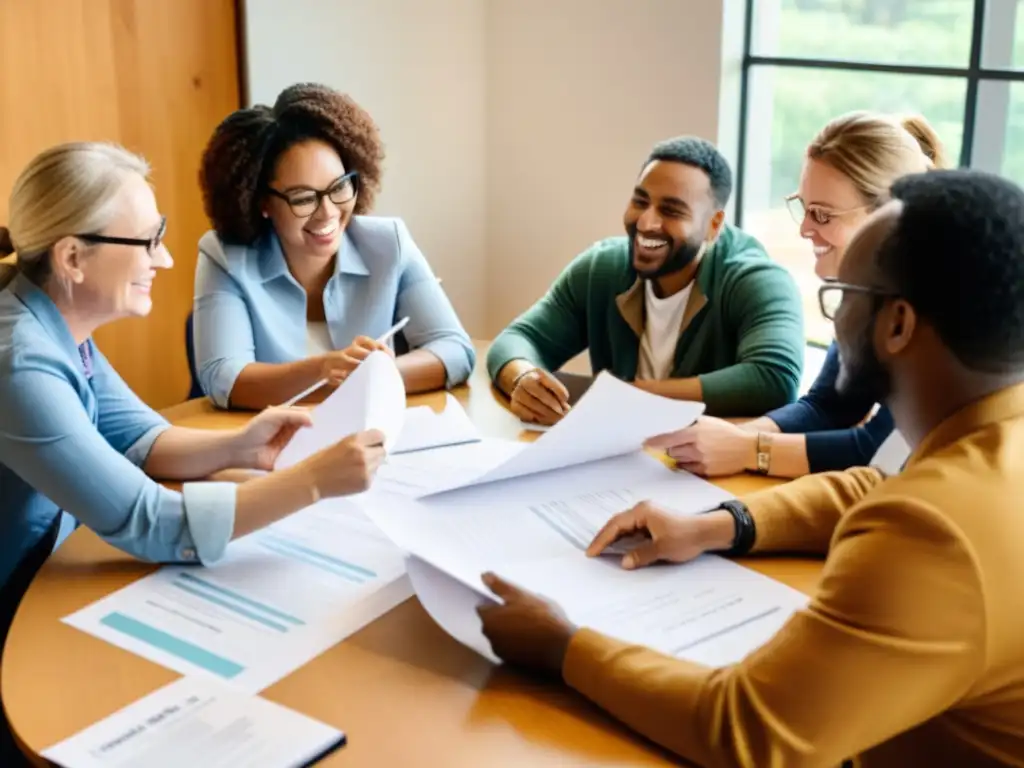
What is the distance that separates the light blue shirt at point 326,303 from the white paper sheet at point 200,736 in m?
1.03

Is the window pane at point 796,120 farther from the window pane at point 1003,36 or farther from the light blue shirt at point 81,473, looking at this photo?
the light blue shirt at point 81,473

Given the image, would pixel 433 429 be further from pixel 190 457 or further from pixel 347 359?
pixel 190 457

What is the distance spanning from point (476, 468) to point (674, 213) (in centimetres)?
83

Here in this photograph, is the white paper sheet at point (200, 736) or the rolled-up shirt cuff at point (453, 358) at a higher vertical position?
the rolled-up shirt cuff at point (453, 358)

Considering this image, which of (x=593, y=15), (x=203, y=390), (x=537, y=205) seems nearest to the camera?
(x=203, y=390)

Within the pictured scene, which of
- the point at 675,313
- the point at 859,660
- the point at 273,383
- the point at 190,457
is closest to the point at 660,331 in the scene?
the point at 675,313

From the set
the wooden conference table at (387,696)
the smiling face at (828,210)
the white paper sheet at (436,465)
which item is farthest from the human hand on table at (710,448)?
the smiling face at (828,210)

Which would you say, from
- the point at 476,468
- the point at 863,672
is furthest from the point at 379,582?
the point at 863,672

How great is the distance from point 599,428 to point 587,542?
8.0 inches

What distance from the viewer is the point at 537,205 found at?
12.6 feet

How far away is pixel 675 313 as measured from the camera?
94.3 inches

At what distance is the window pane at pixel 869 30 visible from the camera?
3072 mm

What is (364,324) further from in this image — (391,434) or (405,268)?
(391,434)

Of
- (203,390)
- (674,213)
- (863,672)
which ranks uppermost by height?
(674,213)
